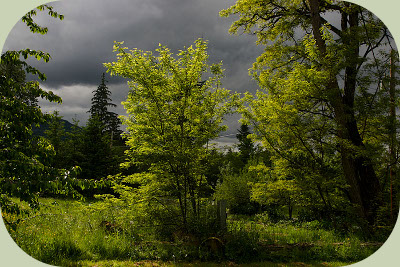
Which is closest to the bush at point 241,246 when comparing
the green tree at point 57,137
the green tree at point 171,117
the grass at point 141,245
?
the grass at point 141,245

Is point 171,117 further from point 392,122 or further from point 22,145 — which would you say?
point 392,122

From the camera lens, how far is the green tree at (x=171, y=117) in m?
5.80

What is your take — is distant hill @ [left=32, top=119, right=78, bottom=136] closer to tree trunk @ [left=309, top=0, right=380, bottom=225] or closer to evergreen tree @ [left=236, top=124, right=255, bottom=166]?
evergreen tree @ [left=236, top=124, right=255, bottom=166]

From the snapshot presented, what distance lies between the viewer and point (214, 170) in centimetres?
653

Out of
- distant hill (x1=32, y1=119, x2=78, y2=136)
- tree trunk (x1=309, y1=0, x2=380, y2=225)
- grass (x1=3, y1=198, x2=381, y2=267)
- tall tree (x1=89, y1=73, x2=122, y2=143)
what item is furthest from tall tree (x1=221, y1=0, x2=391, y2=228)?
distant hill (x1=32, y1=119, x2=78, y2=136)

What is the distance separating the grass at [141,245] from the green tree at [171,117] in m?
0.79

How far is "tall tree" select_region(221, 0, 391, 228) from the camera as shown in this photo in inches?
246

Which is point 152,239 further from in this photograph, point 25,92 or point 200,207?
point 25,92

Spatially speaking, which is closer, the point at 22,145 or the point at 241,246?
the point at 22,145

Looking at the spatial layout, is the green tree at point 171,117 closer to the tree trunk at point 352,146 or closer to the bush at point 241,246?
the bush at point 241,246

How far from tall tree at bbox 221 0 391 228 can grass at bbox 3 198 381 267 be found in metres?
1.38

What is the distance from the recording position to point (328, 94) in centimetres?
620

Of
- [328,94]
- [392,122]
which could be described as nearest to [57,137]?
[328,94]

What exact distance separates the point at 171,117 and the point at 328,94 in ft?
11.0
